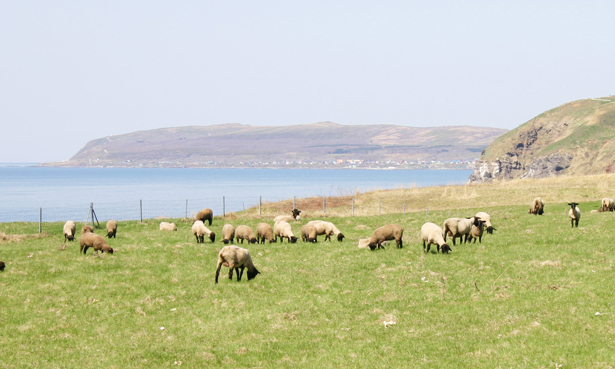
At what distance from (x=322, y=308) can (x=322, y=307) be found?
94 mm

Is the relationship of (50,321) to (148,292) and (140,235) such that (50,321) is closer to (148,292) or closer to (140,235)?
(148,292)

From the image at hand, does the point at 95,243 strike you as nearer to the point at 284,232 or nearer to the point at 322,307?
the point at 284,232

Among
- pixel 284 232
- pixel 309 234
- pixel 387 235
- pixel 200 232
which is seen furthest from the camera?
pixel 284 232

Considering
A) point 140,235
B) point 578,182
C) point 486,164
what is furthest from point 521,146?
point 140,235

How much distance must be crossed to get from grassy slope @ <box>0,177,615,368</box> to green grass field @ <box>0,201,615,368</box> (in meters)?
0.06

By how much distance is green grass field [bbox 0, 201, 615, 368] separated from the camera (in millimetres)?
13492

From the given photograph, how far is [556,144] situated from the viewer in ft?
504

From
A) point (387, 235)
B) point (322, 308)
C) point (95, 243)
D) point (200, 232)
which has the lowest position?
point (322, 308)

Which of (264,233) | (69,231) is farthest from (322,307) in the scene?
(69,231)

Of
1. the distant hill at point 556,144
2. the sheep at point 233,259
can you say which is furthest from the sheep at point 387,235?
the distant hill at point 556,144

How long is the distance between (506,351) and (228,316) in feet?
27.1

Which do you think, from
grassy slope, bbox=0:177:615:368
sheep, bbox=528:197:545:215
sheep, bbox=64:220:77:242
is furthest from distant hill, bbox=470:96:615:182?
sheep, bbox=64:220:77:242

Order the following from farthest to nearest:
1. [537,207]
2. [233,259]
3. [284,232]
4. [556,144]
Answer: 1. [556,144]
2. [537,207]
3. [284,232]
4. [233,259]

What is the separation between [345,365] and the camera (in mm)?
12961
